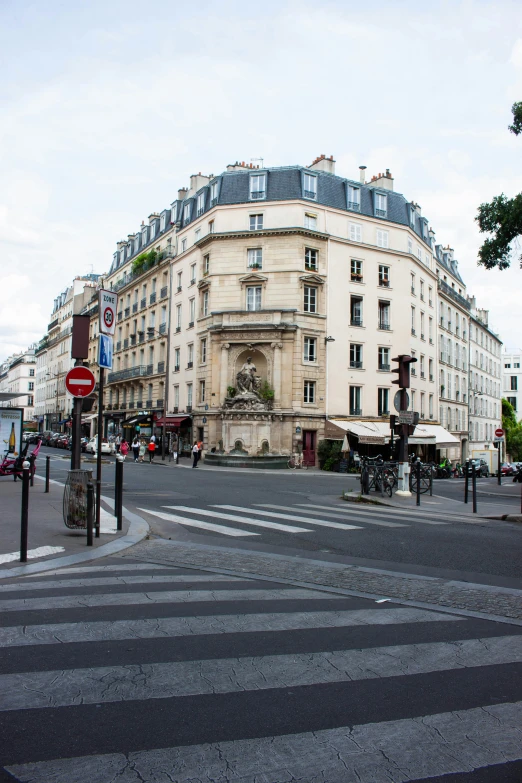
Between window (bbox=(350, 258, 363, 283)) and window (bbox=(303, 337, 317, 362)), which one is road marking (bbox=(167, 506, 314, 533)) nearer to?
window (bbox=(303, 337, 317, 362))

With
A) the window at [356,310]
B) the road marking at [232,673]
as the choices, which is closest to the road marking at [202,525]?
the road marking at [232,673]

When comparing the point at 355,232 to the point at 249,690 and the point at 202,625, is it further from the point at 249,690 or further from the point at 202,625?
the point at 249,690

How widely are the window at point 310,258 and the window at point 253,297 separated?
3187 mm

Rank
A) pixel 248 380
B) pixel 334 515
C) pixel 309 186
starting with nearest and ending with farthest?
pixel 334 515 → pixel 248 380 → pixel 309 186

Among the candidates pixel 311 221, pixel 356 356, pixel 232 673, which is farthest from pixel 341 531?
pixel 311 221

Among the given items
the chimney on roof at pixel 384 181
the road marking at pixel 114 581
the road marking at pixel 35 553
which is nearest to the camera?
the road marking at pixel 114 581

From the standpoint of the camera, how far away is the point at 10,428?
20.3 meters

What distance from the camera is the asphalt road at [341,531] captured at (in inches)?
315

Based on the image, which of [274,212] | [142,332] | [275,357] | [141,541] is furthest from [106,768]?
[142,332]

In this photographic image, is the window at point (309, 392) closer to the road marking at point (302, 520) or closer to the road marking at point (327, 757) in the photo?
the road marking at point (302, 520)

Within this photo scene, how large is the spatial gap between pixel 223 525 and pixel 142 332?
128 feet

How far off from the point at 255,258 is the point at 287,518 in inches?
1106

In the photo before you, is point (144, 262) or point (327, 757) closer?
point (327, 757)

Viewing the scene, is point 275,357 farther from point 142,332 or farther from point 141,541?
point 141,541
